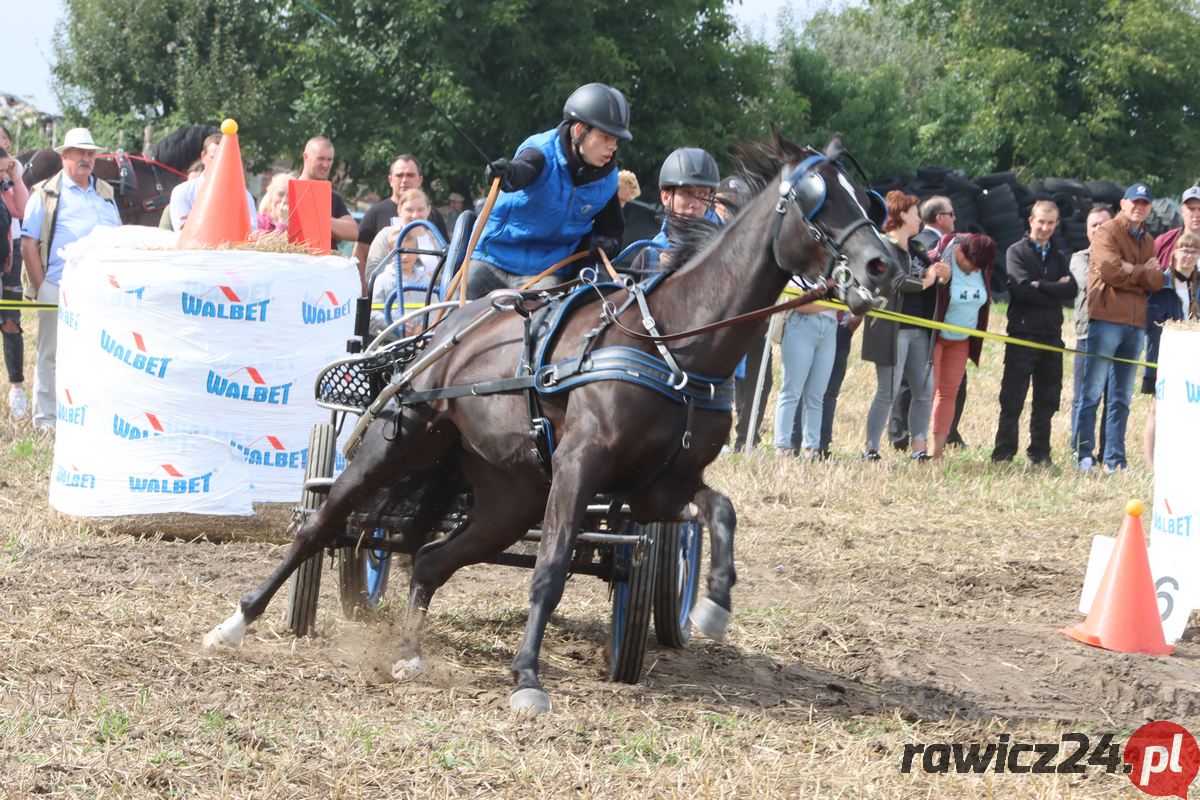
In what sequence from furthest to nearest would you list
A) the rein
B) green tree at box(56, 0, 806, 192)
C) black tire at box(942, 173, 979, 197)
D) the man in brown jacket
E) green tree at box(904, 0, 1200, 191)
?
green tree at box(904, 0, 1200, 191) < green tree at box(56, 0, 806, 192) < black tire at box(942, 173, 979, 197) < the man in brown jacket < the rein

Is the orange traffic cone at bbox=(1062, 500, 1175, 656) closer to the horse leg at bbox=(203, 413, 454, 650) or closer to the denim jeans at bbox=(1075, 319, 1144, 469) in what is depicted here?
the horse leg at bbox=(203, 413, 454, 650)

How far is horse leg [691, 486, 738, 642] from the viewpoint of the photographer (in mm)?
4914

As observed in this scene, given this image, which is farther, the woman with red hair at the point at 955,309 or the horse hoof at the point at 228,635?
the woman with red hair at the point at 955,309

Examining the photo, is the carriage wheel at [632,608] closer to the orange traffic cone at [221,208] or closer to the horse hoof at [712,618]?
the horse hoof at [712,618]

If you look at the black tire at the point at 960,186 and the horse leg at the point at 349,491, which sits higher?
the black tire at the point at 960,186

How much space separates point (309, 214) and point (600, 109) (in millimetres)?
3102

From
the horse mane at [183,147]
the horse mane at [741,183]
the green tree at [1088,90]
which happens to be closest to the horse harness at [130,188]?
the horse mane at [183,147]

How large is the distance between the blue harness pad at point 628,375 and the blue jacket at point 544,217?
3.41 ft

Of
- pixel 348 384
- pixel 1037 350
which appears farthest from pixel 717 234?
pixel 1037 350

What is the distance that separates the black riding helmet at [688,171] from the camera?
7744 mm

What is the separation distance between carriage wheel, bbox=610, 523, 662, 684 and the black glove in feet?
4.82

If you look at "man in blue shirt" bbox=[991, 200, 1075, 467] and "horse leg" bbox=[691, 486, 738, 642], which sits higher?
"man in blue shirt" bbox=[991, 200, 1075, 467]

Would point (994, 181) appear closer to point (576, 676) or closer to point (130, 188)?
point (130, 188)

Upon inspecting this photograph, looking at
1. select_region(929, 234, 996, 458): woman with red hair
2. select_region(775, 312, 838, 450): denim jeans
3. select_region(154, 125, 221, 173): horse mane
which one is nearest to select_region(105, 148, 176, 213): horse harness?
select_region(154, 125, 221, 173): horse mane
